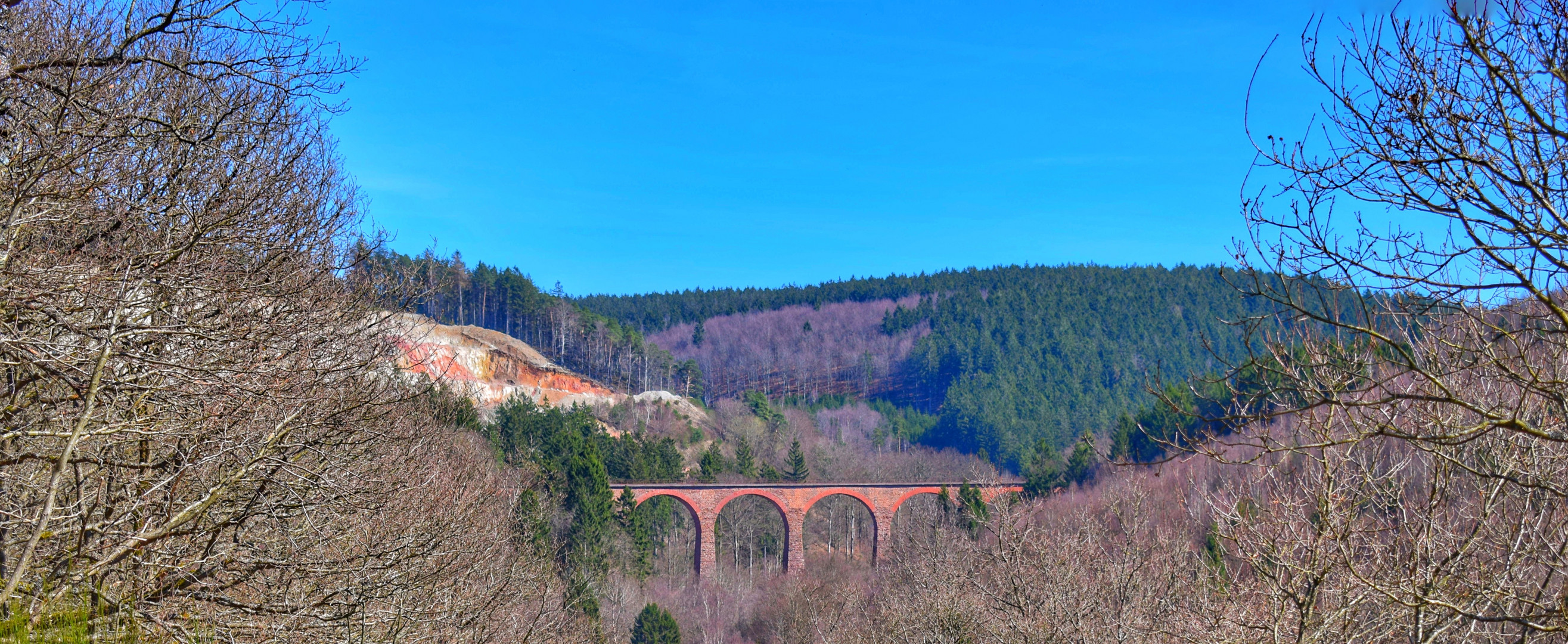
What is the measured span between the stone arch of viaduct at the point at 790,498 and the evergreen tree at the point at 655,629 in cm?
1379

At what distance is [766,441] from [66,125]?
2353 inches

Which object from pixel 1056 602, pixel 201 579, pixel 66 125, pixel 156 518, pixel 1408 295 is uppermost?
pixel 66 125

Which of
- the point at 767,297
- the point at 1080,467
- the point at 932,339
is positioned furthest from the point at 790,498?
the point at 767,297

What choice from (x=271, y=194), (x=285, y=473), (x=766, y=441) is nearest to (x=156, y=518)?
(x=285, y=473)

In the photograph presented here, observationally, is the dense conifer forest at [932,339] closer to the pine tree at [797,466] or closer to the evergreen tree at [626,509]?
the pine tree at [797,466]

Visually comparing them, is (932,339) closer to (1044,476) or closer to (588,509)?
(1044,476)

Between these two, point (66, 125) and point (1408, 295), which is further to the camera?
point (66, 125)

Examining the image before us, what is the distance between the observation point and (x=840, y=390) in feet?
330

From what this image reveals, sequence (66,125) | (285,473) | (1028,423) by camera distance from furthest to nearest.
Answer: (1028,423)
(285,473)
(66,125)

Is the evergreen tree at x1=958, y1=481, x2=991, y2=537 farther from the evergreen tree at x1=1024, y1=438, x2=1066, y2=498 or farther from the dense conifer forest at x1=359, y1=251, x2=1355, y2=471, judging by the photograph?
the dense conifer forest at x1=359, y1=251, x2=1355, y2=471

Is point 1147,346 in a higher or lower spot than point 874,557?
higher

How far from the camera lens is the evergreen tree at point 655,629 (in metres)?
28.2

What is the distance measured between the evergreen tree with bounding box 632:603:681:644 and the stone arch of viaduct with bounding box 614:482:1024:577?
1379 cm

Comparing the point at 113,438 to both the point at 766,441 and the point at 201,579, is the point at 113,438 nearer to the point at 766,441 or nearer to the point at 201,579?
the point at 201,579
